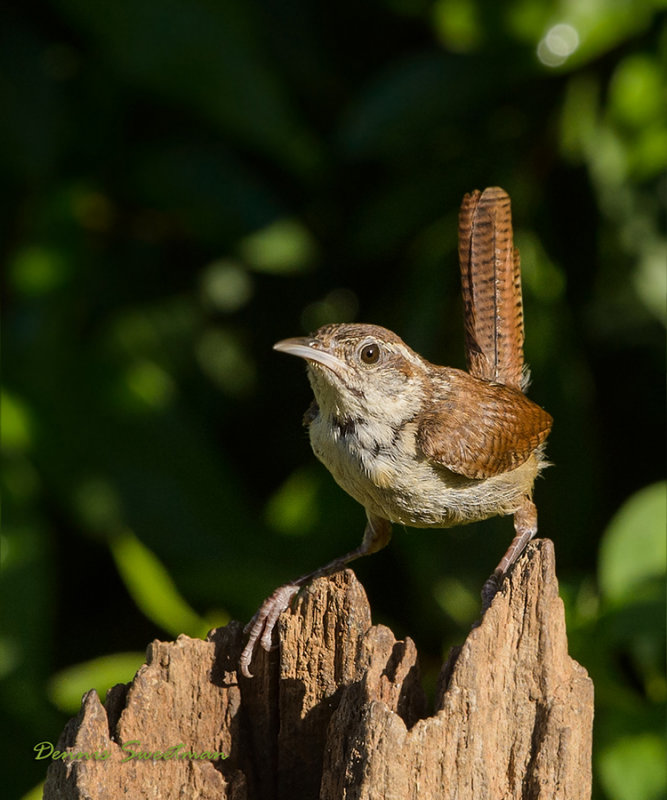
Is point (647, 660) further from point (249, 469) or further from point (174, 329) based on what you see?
point (174, 329)

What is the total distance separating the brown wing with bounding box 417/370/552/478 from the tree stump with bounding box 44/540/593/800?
0.58 meters

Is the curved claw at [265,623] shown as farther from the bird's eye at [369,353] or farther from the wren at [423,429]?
the bird's eye at [369,353]

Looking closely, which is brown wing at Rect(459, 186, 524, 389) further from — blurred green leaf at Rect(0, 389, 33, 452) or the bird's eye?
blurred green leaf at Rect(0, 389, 33, 452)

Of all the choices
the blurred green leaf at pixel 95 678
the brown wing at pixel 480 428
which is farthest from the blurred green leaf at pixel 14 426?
the brown wing at pixel 480 428

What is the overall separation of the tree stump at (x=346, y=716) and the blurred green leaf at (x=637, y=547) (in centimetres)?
92

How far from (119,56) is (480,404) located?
178 cm

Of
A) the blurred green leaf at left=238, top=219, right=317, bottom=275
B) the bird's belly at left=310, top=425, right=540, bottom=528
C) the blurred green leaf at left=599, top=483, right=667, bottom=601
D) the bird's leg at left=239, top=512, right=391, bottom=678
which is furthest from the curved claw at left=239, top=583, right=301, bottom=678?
the blurred green leaf at left=238, top=219, right=317, bottom=275

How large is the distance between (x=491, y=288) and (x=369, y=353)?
0.64m

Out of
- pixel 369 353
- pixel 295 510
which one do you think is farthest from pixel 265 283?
pixel 369 353

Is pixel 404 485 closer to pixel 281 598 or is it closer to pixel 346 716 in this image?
pixel 281 598

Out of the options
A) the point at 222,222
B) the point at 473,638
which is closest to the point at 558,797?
the point at 473,638

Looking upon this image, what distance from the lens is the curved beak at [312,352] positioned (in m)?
2.99

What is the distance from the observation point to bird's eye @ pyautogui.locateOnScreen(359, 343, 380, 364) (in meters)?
3.13

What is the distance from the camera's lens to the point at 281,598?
10.4 feet
